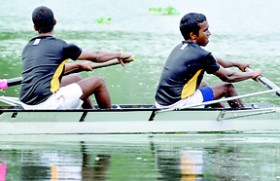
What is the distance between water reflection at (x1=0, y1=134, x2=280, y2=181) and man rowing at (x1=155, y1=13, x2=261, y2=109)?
0.43m

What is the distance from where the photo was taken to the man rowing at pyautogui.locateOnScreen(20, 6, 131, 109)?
11.8 metres

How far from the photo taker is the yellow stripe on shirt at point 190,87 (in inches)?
484

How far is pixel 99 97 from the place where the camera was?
475 inches

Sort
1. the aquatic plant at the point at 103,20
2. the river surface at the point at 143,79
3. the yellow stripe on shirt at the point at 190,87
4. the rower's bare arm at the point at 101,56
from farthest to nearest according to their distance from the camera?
1. the aquatic plant at the point at 103,20
2. the yellow stripe on shirt at the point at 190,87
3. the rower's bare arm at the point at 101,56
4. the river surface at the point at 143,79

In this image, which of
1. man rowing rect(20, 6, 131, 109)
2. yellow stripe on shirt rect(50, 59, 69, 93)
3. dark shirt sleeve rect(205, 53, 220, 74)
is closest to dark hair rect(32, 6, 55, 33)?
man rowing rect(20, 6, 131, 109)

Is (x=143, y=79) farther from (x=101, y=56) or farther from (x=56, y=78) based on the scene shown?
(x=56, y=78)

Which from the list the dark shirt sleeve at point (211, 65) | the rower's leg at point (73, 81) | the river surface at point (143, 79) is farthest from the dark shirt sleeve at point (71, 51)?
the dark shirt sleeve at point (211, 65)

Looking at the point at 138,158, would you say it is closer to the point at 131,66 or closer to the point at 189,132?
the point at 189,132

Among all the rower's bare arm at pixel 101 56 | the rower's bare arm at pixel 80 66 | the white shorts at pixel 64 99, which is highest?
the rower's bare arm at pixel 101 56

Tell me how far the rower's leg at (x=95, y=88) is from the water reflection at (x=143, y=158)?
42cm

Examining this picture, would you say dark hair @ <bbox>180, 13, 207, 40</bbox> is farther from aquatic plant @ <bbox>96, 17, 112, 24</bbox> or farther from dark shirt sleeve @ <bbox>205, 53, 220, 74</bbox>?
aquatic plant @ <bbox>96, 17, 112, 24</bbox>

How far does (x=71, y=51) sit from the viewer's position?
1185 cm

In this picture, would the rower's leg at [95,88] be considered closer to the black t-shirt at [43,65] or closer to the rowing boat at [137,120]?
the rowing boat at [137,120]

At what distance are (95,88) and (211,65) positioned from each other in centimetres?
130
